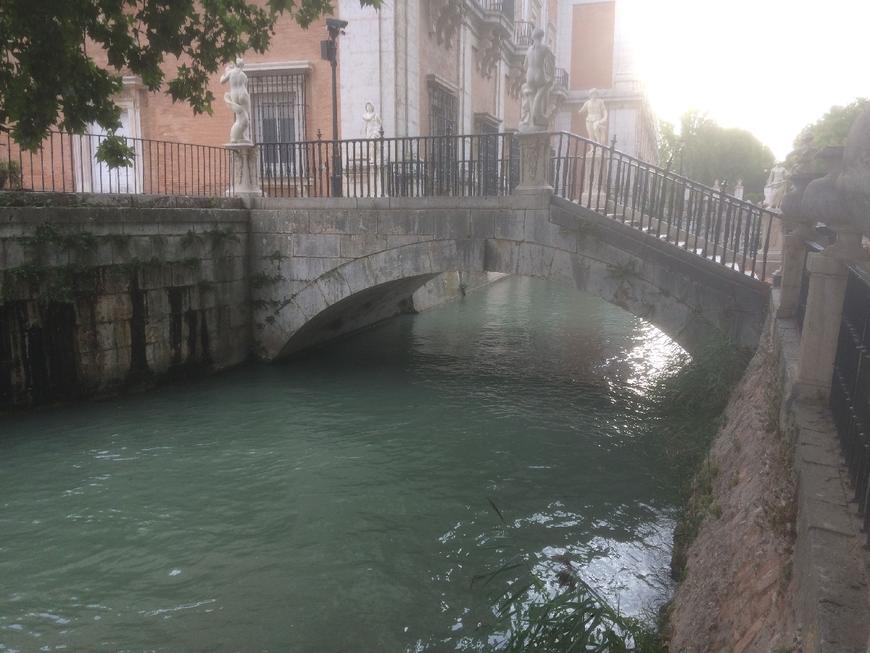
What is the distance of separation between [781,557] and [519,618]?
192cm

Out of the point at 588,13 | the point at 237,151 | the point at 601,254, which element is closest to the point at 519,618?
the point at 601,254

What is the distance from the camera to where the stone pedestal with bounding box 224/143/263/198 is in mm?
11039

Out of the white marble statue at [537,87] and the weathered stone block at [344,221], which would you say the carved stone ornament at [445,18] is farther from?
the white marble statue at [537,87]

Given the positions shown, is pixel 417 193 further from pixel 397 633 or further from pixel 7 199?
pixel 397 633

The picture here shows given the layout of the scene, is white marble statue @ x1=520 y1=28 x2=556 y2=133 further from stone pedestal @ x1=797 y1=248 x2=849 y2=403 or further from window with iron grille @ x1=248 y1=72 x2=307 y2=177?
window with iron grille @ x1=248 y1=72 x2=307 y2=177

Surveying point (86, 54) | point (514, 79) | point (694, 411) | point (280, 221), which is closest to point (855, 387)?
point (86, 54)

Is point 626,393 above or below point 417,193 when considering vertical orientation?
below

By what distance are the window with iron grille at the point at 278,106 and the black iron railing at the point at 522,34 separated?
12226 millimetres

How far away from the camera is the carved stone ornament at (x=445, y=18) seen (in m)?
17.2

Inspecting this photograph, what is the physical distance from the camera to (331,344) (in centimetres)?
1307

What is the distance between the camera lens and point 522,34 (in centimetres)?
2552

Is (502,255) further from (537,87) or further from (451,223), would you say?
(537,87)

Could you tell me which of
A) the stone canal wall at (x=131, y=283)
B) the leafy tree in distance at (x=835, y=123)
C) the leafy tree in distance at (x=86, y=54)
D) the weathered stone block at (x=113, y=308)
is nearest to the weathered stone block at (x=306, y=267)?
the stone canal wall at (x=131, y=283)

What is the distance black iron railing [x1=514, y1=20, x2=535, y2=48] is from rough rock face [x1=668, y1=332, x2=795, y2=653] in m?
23.1
